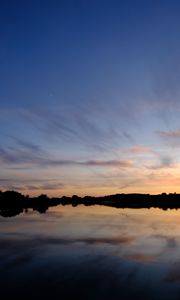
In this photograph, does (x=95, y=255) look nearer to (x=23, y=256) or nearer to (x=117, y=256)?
(x=117, y=256)

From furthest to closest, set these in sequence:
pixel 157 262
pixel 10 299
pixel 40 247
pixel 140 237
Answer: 1. pixel 140 237
2. pixel 40 247
3. pixel 157 262
4. pixel 10 299

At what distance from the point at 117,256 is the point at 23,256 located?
6887 mm

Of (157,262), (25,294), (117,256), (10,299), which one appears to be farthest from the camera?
(117,256)

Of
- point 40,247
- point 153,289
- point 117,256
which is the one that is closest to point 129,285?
point 153,289

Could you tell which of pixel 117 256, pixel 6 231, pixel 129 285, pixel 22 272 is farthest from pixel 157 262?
pixel 6 231

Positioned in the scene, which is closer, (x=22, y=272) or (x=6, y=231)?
(x=22, y=272)

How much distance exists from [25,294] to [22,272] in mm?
4991

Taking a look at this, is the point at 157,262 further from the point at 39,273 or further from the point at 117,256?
the point at 39,273

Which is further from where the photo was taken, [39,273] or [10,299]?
[39,273]

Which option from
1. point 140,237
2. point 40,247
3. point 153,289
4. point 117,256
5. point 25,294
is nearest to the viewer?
point 25,294

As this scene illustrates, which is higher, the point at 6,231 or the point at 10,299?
the point at 6,231

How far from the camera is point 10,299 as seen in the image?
53.8 ft

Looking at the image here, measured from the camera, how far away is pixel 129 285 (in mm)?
19281

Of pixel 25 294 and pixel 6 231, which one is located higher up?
pixel 6 231
